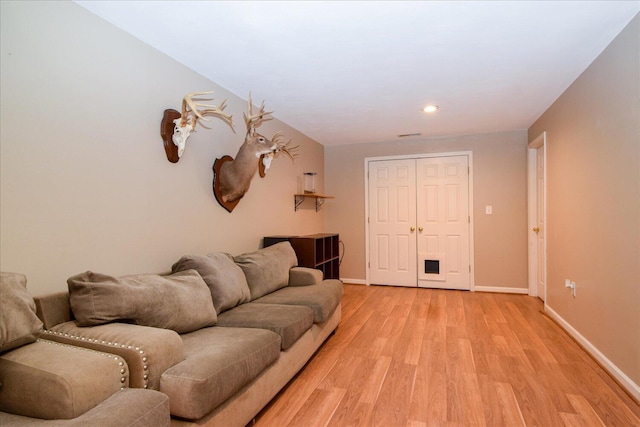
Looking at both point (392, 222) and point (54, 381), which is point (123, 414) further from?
point (392, 222)

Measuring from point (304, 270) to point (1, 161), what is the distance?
245cm

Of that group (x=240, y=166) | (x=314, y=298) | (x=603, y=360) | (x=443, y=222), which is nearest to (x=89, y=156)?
(x=240, y=166)

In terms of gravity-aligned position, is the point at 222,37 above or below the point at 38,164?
above

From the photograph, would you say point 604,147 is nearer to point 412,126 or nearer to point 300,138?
point 412,126

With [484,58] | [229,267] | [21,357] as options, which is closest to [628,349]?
[484,58]

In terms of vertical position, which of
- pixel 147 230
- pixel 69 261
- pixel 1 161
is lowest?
pixel 69 261

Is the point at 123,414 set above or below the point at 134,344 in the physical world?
below

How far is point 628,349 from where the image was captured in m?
2.24

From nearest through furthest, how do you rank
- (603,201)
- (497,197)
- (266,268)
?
(603,201)
(266,268)
(497,197)

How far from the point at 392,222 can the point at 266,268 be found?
308 centimetres

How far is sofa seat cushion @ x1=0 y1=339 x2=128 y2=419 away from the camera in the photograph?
1169 mm

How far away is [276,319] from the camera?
2316mm

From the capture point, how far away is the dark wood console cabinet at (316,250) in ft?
12.8

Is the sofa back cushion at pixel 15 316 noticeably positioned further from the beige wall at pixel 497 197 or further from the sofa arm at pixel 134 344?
the beige wall at pixel 497 197
